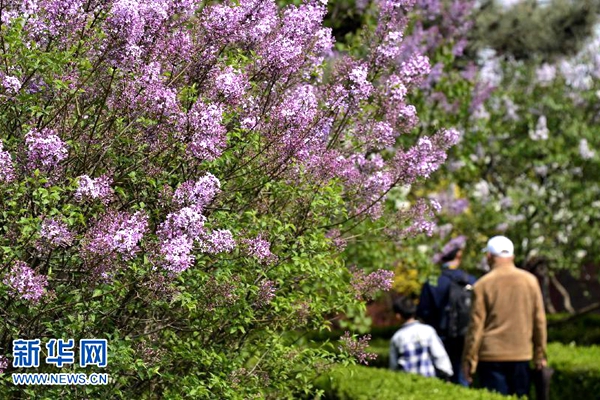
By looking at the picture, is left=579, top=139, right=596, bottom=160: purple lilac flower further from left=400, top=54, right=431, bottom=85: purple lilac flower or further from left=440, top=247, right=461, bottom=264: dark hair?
left=400, top=54, right=431, bottom=85: purple lilac flower

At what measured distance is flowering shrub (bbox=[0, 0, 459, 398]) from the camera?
3.86m

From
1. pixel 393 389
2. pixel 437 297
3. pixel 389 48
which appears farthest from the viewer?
pixel 437 297

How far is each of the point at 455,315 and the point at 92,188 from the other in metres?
6.25

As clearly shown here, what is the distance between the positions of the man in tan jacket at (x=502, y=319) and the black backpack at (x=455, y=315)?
174 centimetres

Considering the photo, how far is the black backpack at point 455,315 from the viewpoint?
9.58 metres

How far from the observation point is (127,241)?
3703mm

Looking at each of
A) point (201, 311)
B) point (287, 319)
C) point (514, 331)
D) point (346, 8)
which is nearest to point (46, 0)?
Result: point (201, 311)

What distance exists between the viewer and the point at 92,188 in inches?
150

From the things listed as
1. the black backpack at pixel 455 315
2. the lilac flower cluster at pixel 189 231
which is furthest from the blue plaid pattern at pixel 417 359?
the lilac flower cluster at pixel 189 231

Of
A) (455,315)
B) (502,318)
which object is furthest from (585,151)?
(502,318)

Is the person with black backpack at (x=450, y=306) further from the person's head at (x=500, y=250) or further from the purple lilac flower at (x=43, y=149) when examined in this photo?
the purple lilac flower at (x=43, y=149)

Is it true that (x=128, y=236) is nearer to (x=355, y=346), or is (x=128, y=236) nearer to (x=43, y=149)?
(x=43, y=149)

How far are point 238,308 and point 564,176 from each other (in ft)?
36.7

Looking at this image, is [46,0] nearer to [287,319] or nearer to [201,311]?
[201,311]
